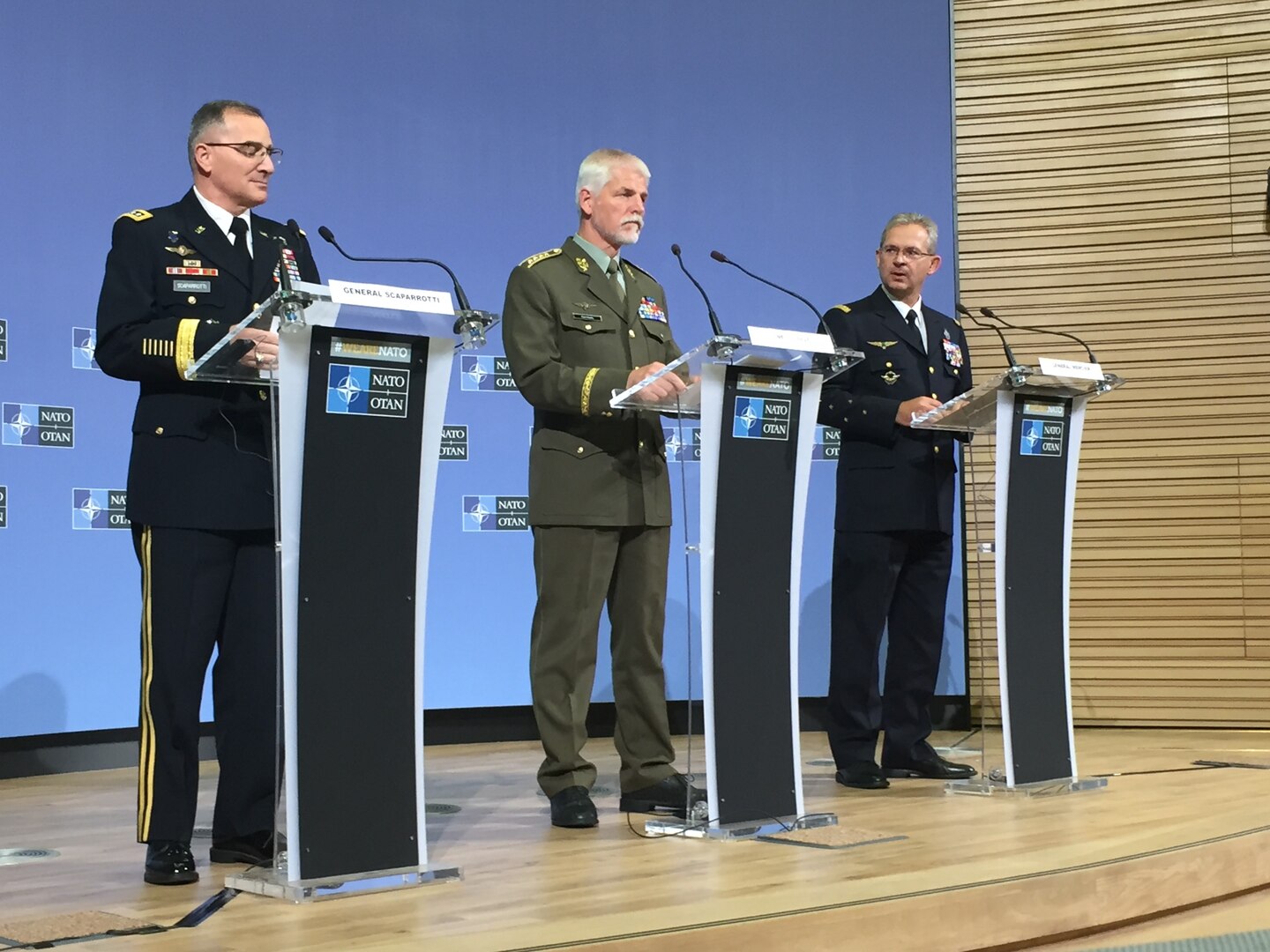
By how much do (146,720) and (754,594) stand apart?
133 cm

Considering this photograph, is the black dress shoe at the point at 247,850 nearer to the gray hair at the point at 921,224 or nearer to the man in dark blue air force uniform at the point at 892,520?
the man in dark blue air force uniform at the point at 892,520

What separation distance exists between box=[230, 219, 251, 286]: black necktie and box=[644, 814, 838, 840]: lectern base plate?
1.54 metres

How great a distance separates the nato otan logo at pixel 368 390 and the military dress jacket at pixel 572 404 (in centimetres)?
78

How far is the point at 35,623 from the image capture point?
17.1ft

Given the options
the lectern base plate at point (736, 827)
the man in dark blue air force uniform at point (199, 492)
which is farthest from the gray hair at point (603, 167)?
the lectern base plate at point (736, 827)

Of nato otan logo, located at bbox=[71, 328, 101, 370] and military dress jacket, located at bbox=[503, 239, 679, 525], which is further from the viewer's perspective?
nato otan logo, located at bbox=[71, 328, 101, 370]

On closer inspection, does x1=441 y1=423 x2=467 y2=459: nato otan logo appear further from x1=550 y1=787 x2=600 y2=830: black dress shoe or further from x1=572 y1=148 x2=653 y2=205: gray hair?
x1=550 y1=787 x2=600 y2=830: black dress shoe

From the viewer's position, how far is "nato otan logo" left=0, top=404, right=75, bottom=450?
16.9ft

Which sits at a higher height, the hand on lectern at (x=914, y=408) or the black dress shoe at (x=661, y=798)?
the hand on lectern at (x=914, y=408)

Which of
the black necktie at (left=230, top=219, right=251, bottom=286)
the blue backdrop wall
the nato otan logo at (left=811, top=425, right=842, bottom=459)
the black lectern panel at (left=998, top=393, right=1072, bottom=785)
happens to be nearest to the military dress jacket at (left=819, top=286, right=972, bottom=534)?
the black lectern panel at (left=998, top=393, right=1072, bottom=785)

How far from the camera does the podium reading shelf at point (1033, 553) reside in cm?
399

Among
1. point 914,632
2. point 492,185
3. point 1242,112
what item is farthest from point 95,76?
point 1242,112

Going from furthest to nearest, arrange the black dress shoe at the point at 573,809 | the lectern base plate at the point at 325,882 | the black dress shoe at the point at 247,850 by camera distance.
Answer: the black dress shoe at the point at 573,809 < the black dress shoe at the point at 247,850 < the lectern base plate at the point at 325,882

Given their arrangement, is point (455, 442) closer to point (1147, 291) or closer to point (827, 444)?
point (827, 444)
